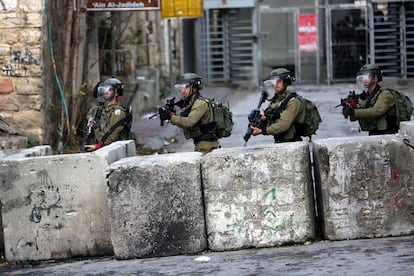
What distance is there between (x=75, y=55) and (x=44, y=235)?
7.01 meters

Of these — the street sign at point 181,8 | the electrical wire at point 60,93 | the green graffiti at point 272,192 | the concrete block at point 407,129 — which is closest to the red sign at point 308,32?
the street sign at point 181,8

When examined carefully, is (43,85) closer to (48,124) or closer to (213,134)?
(48,124)

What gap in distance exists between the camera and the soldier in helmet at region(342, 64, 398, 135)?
30.9ft

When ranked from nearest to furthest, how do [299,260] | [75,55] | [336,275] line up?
[336,275] → [299,260] → [75,55]

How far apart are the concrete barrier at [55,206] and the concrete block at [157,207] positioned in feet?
1.08

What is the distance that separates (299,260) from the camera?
730 centimetres

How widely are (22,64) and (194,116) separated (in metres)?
4.97

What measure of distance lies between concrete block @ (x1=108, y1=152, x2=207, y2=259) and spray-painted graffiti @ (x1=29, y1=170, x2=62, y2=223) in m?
0.58

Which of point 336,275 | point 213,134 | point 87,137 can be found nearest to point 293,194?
point 336,275

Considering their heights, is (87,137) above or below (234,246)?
above

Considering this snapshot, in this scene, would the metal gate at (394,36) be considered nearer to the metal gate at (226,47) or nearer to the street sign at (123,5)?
the metal gate at (226,47)

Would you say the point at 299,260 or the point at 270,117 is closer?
the point at 299,260

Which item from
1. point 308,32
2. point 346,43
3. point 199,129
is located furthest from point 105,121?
point 346,43

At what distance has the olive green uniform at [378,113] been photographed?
9.41 meters
